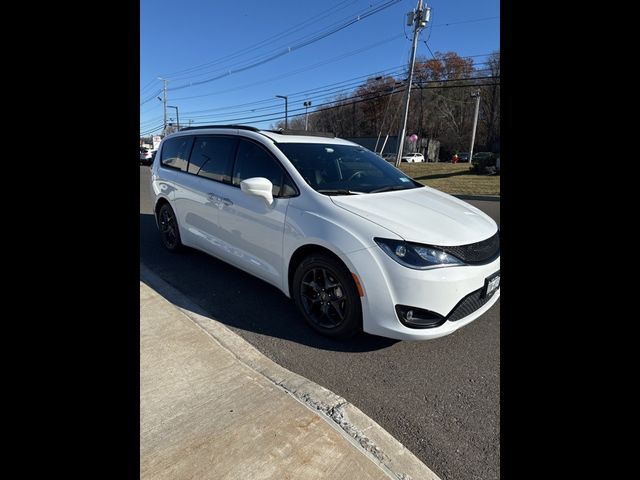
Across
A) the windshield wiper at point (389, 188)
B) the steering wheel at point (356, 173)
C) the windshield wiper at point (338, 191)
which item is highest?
the steering wheel at point (356, 173)

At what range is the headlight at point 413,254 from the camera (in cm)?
253

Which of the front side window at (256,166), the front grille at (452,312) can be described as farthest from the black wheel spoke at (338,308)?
the front side window at (256,166)

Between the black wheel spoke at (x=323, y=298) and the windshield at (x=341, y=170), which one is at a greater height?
the windshield at (x=341, y=170)

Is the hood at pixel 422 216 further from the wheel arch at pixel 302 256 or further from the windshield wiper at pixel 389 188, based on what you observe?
the wheel arch at pixel 302 256

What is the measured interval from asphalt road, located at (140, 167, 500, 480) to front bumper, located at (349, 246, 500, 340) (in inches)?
11.3

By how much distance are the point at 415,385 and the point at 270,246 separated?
1660mm

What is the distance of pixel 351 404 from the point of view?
2.31 metres

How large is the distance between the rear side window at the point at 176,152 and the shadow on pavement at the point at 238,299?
1.24 metres

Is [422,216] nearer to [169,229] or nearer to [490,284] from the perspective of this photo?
[490,284]

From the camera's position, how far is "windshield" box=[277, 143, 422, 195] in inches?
131

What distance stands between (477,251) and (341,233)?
1.03 metres

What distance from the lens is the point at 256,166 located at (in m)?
3.67
